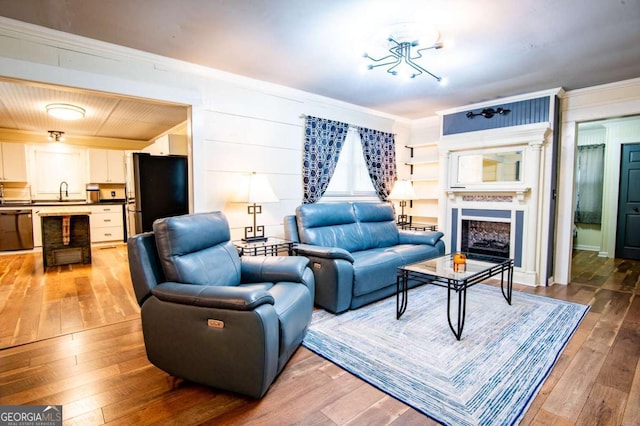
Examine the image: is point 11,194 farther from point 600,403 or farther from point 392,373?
point 600,403

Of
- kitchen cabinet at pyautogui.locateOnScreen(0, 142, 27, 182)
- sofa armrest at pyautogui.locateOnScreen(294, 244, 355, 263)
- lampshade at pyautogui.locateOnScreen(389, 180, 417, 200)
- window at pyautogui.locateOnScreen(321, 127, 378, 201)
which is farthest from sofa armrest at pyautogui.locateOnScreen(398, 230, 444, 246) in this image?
kitchen cabinet at pyautogui.locateOnScreen(0, 142, 27, 182)

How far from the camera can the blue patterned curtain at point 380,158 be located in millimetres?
4852

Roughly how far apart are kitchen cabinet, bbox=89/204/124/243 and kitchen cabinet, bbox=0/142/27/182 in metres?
1.33

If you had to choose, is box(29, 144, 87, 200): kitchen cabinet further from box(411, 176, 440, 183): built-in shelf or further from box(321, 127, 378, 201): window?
box(411, 176, 440, 183): built-in shelf

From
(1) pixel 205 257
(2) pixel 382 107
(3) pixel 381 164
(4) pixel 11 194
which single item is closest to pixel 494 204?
(3) pixel 381 164

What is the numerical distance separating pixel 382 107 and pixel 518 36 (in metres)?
2.29

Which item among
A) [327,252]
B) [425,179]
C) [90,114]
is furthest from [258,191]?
[90,114]

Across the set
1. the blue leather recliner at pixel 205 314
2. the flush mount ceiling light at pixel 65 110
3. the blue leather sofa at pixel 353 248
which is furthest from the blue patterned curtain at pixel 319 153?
the flush mount ceiling light at pixel 65 110

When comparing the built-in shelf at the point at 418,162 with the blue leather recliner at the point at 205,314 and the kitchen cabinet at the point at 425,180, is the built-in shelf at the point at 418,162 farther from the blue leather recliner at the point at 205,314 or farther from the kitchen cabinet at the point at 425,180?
the blue leather recliner at the point at 205,314

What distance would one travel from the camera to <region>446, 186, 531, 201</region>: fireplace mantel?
4070 mm

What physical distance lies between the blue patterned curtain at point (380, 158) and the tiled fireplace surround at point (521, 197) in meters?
0.99

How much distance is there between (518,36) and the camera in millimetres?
2547

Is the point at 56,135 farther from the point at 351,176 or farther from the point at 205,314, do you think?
the point at 205,314

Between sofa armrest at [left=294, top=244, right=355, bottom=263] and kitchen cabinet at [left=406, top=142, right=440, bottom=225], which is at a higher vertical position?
kitchen cabinet at [left=406, top=142, right=440, bottom=225]
